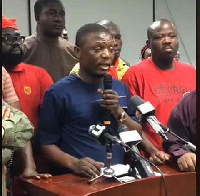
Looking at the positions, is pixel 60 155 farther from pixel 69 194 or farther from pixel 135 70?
pixel 135 70

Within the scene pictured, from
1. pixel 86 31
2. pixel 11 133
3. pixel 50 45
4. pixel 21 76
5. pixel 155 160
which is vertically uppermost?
pixel 86 31

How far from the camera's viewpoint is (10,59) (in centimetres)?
259

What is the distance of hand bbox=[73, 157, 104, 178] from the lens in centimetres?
193

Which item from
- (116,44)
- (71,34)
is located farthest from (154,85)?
(71,34)

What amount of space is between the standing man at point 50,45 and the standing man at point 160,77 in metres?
0.48

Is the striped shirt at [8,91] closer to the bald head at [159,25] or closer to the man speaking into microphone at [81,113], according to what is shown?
the man speaking into microphone at [81,113]

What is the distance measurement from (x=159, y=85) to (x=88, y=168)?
102 cm

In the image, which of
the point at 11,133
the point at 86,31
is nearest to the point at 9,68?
the point at 86,31

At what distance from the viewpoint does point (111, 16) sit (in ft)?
19.4

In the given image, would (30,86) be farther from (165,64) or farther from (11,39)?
(165,64)

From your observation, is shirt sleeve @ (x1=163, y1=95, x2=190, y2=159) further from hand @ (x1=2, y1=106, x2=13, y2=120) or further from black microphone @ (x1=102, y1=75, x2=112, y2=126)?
hand @ (x1=2, y1=106, x2=13, y2=120)

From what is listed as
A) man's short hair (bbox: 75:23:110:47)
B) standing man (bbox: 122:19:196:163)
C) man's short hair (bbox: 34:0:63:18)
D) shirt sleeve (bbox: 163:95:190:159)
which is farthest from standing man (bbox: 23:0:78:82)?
shirt sleeve (bbox: 163:95:190:159)

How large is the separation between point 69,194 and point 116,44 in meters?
1.68

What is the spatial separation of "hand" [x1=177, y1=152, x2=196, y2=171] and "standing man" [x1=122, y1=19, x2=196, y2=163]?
56 cm
